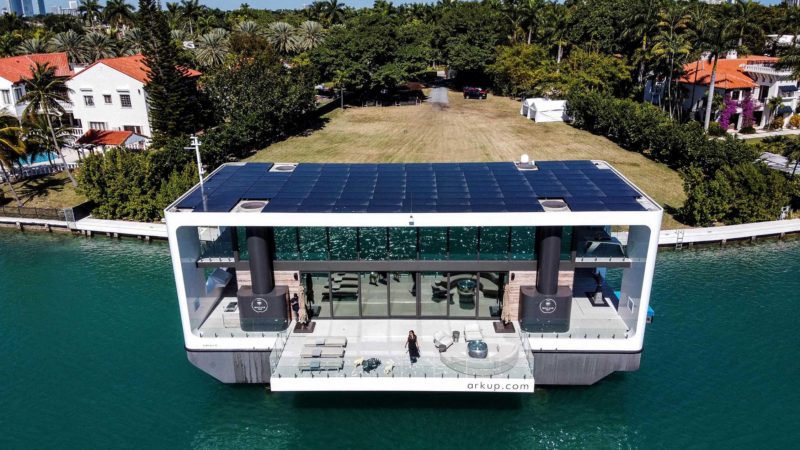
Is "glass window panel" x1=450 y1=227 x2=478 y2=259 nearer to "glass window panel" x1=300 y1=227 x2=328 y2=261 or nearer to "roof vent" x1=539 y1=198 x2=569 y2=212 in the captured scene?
"roof vent" x1=539 y1=198 x2=569 y2=212

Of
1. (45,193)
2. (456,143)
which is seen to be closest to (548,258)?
(456,143)

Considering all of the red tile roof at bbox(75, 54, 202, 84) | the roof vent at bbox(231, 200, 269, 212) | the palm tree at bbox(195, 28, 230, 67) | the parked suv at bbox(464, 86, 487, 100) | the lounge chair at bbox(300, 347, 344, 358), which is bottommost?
the lounge chair at bbox(300, 347, 344, 358)

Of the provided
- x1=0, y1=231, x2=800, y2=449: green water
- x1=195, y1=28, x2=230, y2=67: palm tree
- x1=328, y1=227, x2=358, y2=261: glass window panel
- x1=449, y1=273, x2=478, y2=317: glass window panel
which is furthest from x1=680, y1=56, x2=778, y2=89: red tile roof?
x1=195, y1=28, x2=230, y2=67: palm tree

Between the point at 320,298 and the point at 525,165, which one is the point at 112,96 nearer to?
the point at 320,298

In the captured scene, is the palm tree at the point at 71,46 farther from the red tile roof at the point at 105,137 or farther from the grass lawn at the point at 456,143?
the grass lawn at the point at 456,143

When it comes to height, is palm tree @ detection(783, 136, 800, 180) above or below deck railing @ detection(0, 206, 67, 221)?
above

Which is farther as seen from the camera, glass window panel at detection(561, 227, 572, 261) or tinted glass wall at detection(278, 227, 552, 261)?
tinted glass wall at detection(278, 227, 552, 261)
